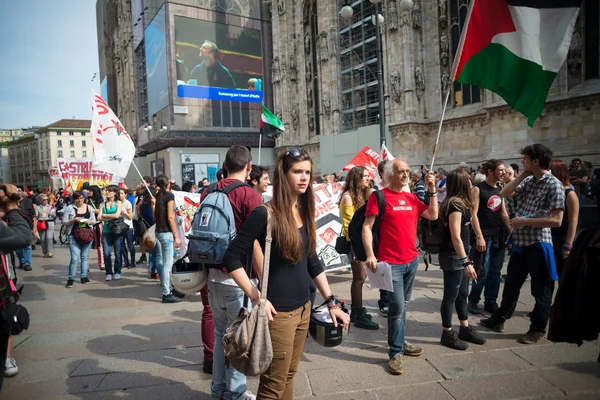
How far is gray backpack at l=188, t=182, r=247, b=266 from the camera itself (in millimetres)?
2602

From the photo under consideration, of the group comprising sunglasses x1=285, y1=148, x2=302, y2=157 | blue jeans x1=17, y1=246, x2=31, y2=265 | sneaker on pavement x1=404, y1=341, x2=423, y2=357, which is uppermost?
sunglasses x1=285, y1=148, x2=302, y2=157

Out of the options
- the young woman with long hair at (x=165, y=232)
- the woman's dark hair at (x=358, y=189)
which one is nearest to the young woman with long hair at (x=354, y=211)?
the woman's dark hair at (x=358, y=189)

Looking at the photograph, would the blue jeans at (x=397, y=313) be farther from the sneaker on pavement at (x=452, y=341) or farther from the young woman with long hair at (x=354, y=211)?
the young woman with long hair at (x=354, y=211)

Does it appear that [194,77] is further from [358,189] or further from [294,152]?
[294,152]

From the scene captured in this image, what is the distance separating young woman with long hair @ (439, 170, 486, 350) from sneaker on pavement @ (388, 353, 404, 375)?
808mm

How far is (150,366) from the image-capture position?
3.89m

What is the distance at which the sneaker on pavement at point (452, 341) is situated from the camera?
4023 mm

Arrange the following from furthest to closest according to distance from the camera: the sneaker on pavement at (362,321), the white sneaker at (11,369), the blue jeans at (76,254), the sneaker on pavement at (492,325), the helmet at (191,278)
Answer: the blue jeans at (76,254) < the sneaker on pavement at (362,321) < the sneaker on pavement at (492,325) < the white sneaker at (11,369) < the helmet at (191,278)

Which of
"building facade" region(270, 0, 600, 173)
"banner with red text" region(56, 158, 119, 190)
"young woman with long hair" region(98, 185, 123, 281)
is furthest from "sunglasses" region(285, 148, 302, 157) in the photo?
"banner with red text" region(56, 158, 119, 190)

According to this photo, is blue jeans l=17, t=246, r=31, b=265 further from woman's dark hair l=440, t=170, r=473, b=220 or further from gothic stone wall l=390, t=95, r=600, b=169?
gothic stone wall l=390, t=95, r=600, b=169

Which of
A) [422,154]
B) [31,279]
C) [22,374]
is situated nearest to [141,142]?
[422,154]

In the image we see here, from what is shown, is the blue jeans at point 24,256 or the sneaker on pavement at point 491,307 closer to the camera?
the sneaker on pavement at point 491,307

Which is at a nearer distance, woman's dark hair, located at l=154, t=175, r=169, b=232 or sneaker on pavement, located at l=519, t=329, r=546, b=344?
sneaker on pavement, located at l=519, t=329, r=546, b=344

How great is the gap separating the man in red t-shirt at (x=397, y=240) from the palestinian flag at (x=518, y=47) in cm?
166
